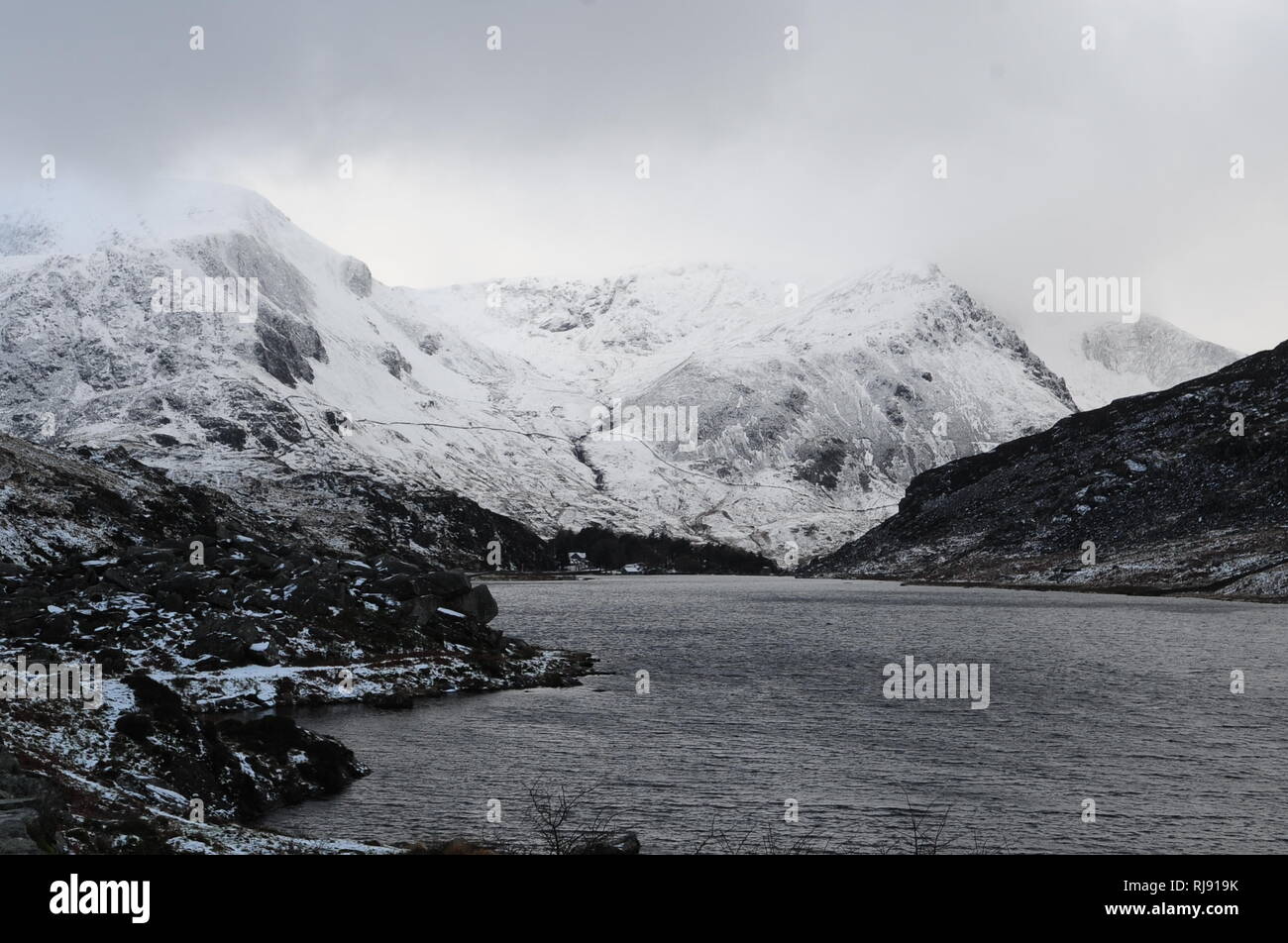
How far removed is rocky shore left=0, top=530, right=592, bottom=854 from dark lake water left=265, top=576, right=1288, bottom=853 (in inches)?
163

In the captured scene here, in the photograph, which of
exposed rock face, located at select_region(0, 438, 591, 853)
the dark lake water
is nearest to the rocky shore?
exposed rock face, located at select_region(0, 438, 591, 853)

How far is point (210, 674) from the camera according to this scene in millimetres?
71312

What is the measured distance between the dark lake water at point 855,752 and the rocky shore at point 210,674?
414 cm

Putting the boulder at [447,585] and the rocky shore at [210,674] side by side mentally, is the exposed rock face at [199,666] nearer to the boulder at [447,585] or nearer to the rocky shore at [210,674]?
the rocky shore at [210,674]

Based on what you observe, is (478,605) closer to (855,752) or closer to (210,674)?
(210,674)

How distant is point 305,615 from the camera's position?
8469 centimetres

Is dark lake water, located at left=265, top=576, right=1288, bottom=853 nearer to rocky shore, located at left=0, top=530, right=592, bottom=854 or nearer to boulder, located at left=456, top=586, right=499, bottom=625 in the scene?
rocky shore, located at left=0, top=530, right=592, bottom=854

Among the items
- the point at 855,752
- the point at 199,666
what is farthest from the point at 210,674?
the point at 855,752

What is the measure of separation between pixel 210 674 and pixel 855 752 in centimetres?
4230
